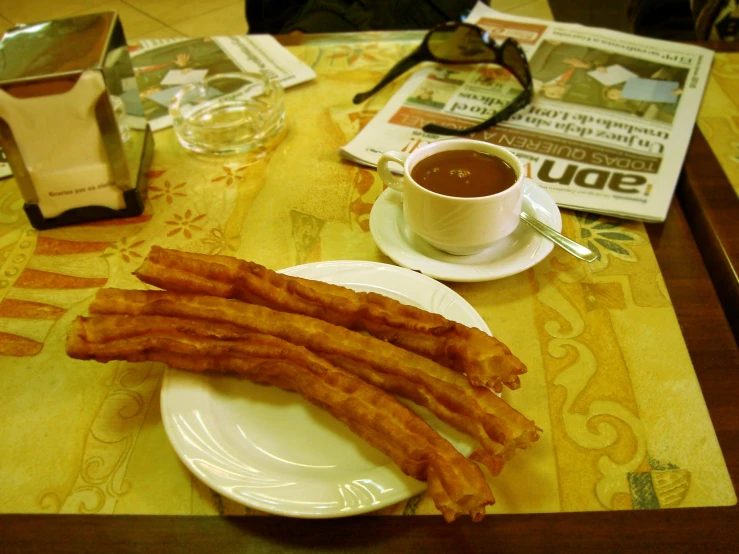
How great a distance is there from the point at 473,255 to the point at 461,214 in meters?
0.08

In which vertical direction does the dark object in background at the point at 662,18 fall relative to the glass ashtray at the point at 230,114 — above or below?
below

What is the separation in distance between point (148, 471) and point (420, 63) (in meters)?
0.95

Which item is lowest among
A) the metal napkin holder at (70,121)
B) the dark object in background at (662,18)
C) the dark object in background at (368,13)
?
the dark object in background at (662,18)

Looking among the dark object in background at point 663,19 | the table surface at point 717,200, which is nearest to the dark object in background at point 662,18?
the dark object in background at point 663,19

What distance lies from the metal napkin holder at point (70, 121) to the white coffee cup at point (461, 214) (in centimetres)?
40

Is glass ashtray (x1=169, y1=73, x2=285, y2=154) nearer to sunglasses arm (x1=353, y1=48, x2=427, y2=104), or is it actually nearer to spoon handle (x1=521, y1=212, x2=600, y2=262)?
sunglasses arm (x1=353, y1=48, x2=427, y2=104)

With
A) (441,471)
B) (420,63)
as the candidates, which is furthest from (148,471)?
(420,63)

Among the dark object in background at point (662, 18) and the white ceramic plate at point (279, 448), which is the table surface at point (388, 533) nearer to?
the white ceramic plate at point (279, 448)

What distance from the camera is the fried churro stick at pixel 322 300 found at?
580 mm

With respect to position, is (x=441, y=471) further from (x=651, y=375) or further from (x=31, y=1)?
(x=31, y=1)

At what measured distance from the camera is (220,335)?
0.58m

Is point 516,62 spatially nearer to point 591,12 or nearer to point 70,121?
point 70,121

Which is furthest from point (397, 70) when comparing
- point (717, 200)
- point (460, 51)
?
point (717, 200)

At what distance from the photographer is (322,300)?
2.03ft
